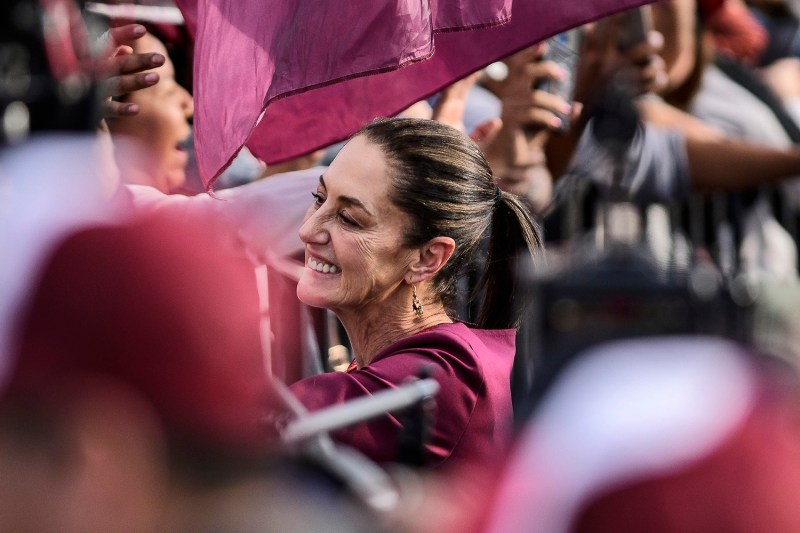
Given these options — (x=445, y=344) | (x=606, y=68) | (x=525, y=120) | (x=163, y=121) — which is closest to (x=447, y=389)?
(x=445, y=344)

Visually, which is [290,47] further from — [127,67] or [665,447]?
A: [665,447]

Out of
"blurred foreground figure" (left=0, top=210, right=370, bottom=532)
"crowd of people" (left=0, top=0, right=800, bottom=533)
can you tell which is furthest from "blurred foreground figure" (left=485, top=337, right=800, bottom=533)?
"blurred foreground figure" (left=0, top=210, right=370, bottom=532)

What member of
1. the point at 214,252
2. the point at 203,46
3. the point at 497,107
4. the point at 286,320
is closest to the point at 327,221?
the point at 286,320

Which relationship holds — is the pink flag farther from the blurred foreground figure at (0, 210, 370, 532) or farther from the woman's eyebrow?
the blurred foreground figure at (0, 210, 370, 532)

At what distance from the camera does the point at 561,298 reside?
407 centimetres

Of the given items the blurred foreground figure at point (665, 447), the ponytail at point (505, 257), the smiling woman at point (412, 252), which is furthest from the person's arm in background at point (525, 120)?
the blurred foreground figure at point (665, 447)

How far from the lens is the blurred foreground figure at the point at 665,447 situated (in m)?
0.95

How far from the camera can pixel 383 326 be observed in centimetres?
238

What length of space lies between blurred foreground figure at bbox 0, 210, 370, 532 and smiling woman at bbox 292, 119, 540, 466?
1.15 metres

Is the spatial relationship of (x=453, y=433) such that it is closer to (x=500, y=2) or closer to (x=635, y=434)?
(x=500, y=2)

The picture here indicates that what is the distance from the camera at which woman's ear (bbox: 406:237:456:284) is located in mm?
2359

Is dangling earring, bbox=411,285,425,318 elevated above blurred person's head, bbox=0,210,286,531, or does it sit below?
below

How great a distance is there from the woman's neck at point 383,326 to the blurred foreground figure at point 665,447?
4.35ft

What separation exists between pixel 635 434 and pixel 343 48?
1.44 metres
